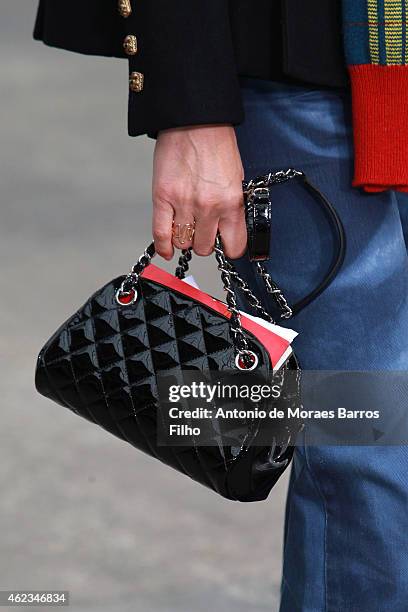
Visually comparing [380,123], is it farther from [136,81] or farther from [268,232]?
[136,81]

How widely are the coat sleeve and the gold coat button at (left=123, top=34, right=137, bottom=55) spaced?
0.02 metres

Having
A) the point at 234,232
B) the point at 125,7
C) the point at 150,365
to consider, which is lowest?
the point at 150,365

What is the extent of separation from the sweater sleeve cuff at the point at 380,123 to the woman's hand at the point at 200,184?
0.45ft

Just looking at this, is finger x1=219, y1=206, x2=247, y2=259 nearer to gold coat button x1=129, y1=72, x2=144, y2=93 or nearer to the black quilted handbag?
the black quilted handbag

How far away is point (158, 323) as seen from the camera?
1337mm

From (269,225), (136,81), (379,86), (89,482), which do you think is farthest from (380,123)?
(89,482)

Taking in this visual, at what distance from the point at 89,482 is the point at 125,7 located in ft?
4.23

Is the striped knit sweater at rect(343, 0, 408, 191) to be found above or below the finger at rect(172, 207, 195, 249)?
above

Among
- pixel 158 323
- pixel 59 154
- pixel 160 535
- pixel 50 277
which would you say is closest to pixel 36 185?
pixel 59 154

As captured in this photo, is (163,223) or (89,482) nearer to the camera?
(163,223)

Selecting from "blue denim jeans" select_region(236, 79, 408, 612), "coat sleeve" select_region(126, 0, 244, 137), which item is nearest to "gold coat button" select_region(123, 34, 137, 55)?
"coat sleeve" select_region(126, 0, 244, 137)

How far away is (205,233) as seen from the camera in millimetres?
1284

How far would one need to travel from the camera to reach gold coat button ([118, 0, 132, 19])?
128cm

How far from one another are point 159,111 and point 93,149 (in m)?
3.28
